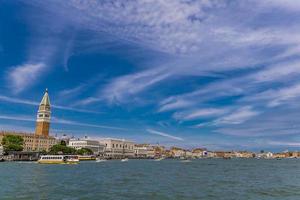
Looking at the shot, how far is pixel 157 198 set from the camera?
94.4ft

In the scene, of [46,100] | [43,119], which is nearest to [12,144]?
[43,119]

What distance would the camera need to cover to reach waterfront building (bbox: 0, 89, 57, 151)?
179125 millimetres

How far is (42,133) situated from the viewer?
189500mm

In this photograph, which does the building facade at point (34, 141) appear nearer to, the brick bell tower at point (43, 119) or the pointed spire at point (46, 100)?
the brick bell tower at point (43, 119)

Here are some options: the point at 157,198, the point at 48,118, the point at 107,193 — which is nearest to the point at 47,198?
the point at 107,193

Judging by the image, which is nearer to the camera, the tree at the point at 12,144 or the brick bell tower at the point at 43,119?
the tree at the point at 12,144

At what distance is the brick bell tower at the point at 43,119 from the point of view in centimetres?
18875

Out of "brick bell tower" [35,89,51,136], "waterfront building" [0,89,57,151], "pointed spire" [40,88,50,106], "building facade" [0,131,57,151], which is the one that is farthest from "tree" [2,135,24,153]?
"pointed spire" [40,88,50,106]

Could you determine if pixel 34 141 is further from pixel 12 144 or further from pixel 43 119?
pixel 12 144

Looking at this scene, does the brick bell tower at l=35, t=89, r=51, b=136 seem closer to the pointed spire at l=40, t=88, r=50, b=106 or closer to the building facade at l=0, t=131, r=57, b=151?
the pointed spire at l=40, t=88, r=50, b=106

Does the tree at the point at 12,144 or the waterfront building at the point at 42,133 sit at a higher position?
the waterfront building at the point at 42,133

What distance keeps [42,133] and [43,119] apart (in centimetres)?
666

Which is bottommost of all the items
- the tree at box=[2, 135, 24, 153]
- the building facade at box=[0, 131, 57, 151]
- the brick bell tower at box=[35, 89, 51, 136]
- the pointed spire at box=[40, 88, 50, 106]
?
the tree at box=[2, 135, 24, 153]

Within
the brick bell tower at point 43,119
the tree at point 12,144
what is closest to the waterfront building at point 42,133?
the brick bell tower at point 43,119
